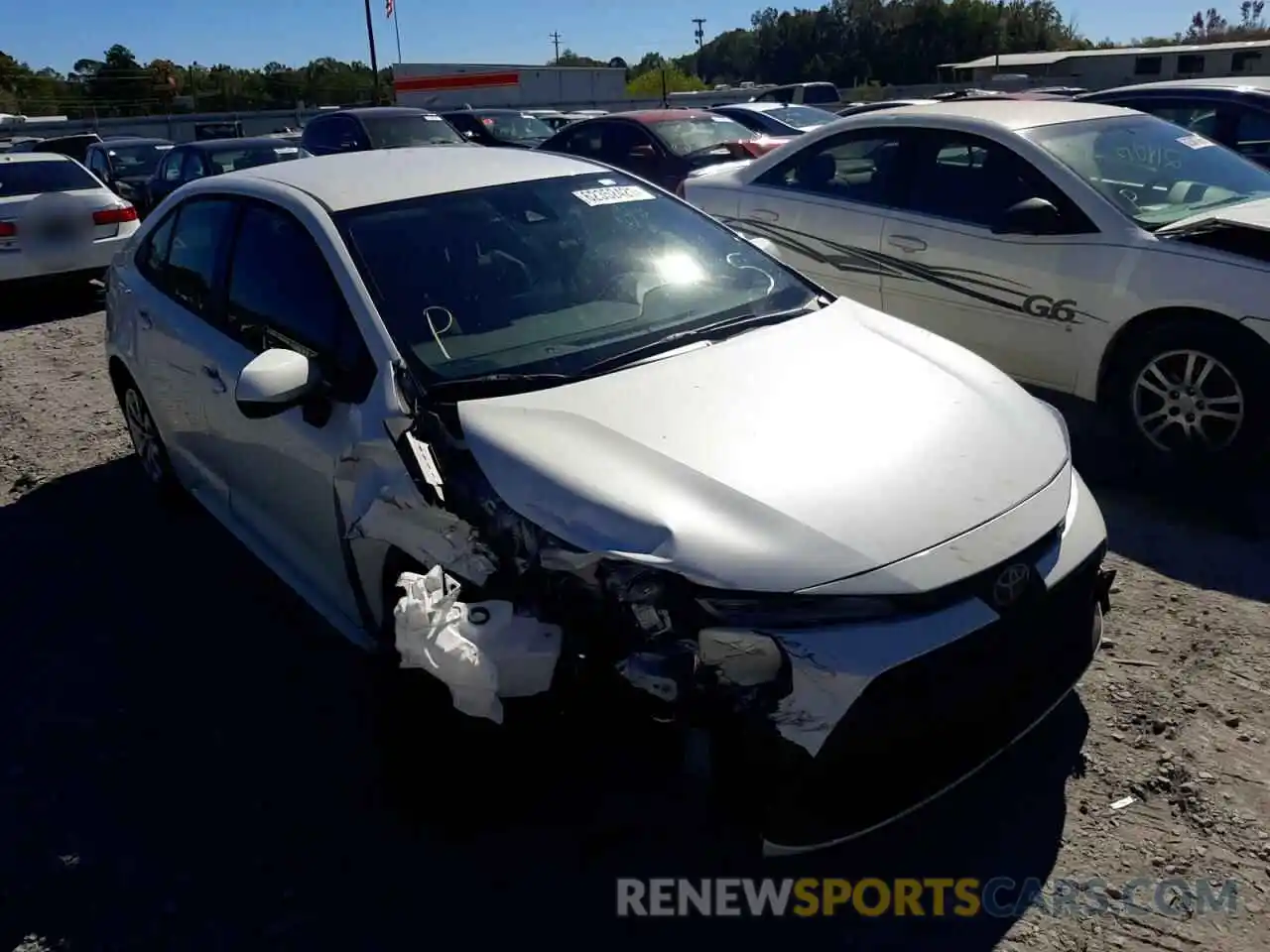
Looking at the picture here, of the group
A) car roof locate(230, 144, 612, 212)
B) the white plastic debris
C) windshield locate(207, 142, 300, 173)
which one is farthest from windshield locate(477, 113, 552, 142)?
the white plastic debris

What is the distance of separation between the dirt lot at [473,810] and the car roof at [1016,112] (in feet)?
8.56

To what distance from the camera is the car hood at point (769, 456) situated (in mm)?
2266

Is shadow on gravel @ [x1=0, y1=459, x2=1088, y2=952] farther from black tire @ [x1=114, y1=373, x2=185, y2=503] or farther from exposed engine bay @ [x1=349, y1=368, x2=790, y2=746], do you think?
black tire @ [x1=114, y1=373, x2=185, y2=503]

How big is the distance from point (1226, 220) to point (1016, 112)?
148 centimetres

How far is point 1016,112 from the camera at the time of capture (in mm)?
5652

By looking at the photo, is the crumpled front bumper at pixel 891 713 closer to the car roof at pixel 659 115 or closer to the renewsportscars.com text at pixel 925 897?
the renewsportscars.com text at pixel 925 897

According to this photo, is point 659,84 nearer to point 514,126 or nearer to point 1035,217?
point 514,126

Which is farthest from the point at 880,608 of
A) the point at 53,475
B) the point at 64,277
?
the point at 64,277

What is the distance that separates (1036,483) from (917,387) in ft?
1.59

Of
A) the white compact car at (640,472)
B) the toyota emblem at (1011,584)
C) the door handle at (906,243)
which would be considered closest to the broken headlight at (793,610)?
the white compact car at (640,472)

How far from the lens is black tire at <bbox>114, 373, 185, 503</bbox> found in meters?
4.81

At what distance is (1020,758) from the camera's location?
2906 millimetres

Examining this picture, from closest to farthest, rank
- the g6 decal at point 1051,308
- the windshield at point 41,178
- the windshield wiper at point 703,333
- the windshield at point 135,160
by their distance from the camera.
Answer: the windshield wiper at point 703,333 → the g6 decal at point 1051,308 → the windshield at point 41,178 → the windshield at point 135,160

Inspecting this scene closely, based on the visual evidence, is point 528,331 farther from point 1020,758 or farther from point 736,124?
point 736,124
